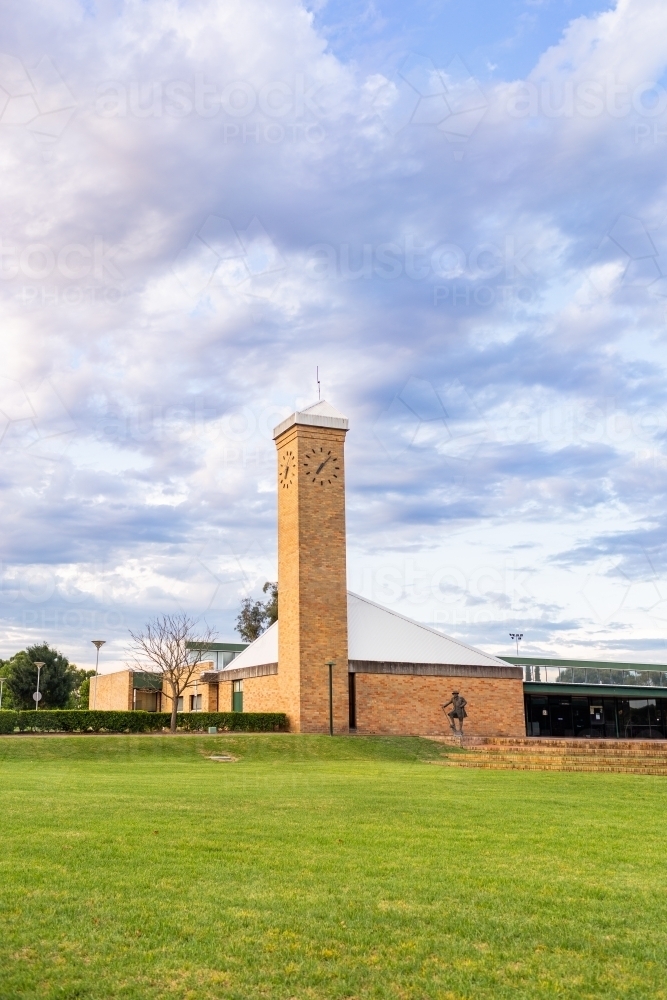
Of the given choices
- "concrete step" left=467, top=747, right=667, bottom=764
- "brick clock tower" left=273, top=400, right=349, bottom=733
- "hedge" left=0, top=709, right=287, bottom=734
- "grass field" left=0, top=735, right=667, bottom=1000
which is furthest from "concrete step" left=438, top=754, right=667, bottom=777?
"grass field" left=0, top=735, right=667, bottom=1000

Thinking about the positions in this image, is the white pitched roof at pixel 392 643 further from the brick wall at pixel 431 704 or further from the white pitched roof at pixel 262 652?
the brick wall at pixel 431 704

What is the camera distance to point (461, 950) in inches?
239

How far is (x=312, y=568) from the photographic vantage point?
35281mm

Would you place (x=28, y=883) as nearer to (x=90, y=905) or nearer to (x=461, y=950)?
(x=90, y=905)

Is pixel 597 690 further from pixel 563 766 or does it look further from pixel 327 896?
pixel 327 896

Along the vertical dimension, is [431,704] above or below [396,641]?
below

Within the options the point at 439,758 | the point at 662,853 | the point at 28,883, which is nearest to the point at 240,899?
the point at 28,883

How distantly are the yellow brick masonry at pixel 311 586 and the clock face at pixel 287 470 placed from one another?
0.05 metres

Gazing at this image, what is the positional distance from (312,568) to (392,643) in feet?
18.1

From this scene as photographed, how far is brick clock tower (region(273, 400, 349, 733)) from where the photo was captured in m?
34.6

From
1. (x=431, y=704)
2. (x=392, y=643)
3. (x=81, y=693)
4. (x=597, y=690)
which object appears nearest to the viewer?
(x=431, y=704)

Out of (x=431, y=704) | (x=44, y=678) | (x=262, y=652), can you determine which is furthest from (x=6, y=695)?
(x=431, y=704)

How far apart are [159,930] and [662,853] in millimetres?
6230

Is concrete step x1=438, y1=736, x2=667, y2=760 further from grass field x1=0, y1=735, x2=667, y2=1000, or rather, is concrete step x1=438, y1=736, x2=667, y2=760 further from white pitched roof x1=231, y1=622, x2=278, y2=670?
grass field x1=0, y1=735, x2=667, y2=1000
